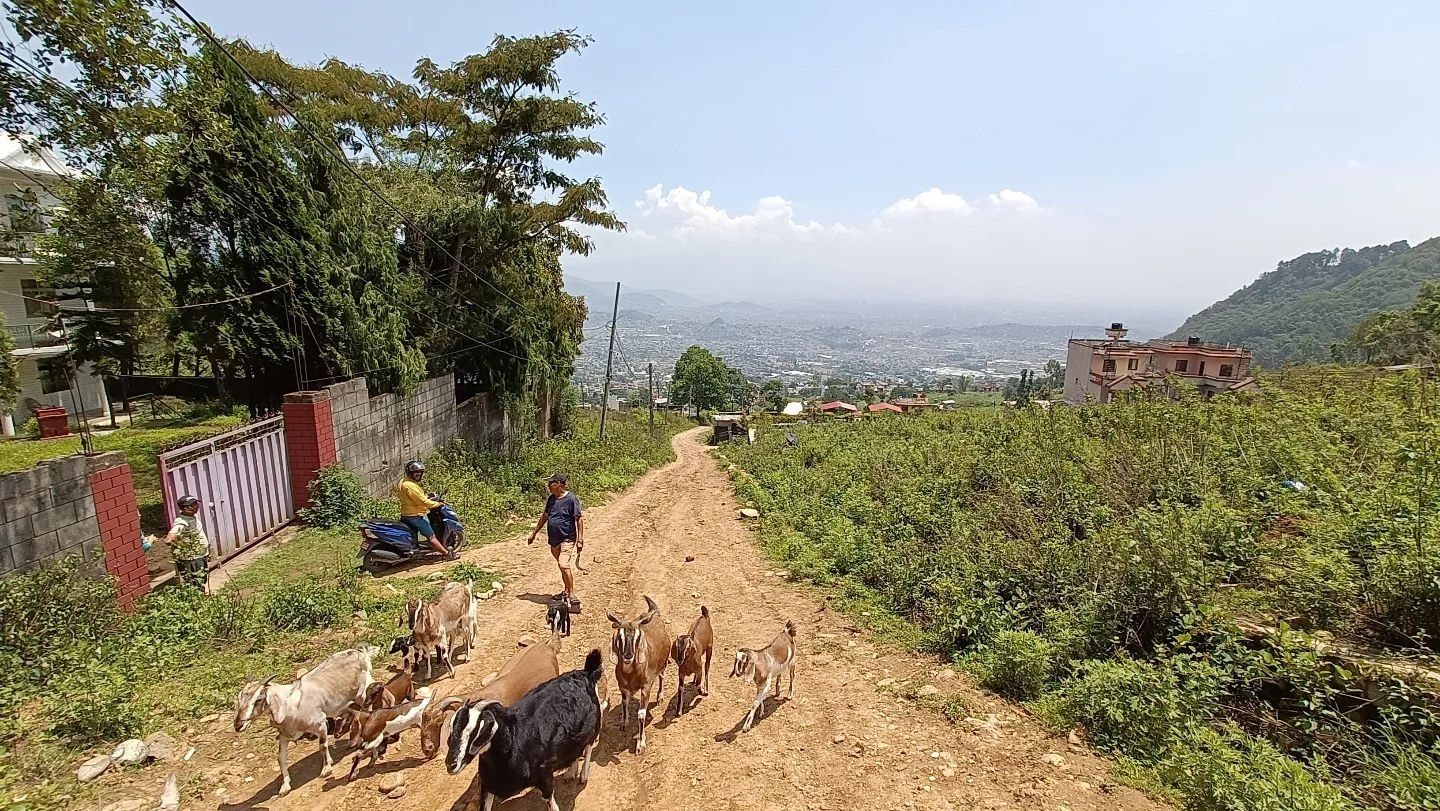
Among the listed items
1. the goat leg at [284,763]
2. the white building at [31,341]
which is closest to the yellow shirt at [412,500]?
the goat leg at [284,763]

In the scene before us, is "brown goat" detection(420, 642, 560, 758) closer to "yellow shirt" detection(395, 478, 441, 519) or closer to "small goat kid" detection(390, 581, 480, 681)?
"small goat kid" detection(390, 581, 480, 681)

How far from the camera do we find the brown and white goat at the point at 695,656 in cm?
499

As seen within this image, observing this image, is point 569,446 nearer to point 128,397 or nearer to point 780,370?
point 128,397

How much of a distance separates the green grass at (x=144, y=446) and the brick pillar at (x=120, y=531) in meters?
2.77

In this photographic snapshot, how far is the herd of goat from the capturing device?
3.26m

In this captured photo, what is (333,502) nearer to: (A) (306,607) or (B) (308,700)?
(A) (306,607)

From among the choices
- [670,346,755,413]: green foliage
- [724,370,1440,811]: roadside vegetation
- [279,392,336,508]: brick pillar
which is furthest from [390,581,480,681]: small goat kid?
[670,346,755,413]: green foliage

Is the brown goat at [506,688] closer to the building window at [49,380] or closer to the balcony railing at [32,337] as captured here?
the building window at [49,380]

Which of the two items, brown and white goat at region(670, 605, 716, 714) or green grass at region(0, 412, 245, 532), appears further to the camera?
green grass at region(0, 412, 245, 532)

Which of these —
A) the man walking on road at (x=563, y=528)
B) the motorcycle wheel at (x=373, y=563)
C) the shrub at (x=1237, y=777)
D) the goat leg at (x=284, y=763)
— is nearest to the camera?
the shrub at (x=1237, y=777)

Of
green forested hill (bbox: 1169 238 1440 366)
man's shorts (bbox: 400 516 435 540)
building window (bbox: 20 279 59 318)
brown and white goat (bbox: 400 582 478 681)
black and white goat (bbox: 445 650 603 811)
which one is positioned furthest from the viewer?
green forested hill (bbox: 1169 238 1440 366)

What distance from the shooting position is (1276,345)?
89375 millimetres

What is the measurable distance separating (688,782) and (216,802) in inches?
113

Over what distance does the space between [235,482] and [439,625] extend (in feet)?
16.6
